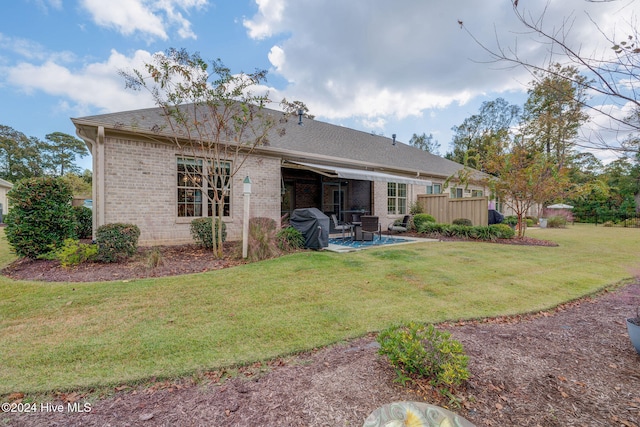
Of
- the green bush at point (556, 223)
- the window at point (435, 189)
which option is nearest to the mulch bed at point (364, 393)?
the window at point (435, 189)

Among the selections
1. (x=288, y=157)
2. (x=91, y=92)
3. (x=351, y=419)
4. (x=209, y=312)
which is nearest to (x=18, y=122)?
(x=91, y=92)

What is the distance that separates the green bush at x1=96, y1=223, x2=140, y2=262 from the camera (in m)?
6.86

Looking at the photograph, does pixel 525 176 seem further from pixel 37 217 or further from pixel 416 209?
pixel 37 217

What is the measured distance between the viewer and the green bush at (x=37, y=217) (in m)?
6.84

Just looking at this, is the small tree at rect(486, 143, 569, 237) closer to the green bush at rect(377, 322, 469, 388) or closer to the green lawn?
the green lawn

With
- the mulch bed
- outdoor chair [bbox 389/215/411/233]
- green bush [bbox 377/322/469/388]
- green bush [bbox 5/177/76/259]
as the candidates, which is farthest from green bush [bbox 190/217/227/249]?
outdoor chair [bbox 389/215/411/233]

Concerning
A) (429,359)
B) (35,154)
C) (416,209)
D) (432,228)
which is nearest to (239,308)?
(429,359)

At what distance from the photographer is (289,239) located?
28.6ft

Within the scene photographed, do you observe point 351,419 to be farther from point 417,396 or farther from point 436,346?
point 436,346

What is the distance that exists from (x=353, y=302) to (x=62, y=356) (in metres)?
3.70

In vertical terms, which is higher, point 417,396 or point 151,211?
point 151,211

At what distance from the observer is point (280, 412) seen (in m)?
2.15

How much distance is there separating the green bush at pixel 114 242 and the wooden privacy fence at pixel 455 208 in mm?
13755

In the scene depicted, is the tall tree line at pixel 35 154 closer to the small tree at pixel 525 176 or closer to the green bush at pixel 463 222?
the green bush at pixel 463 222
